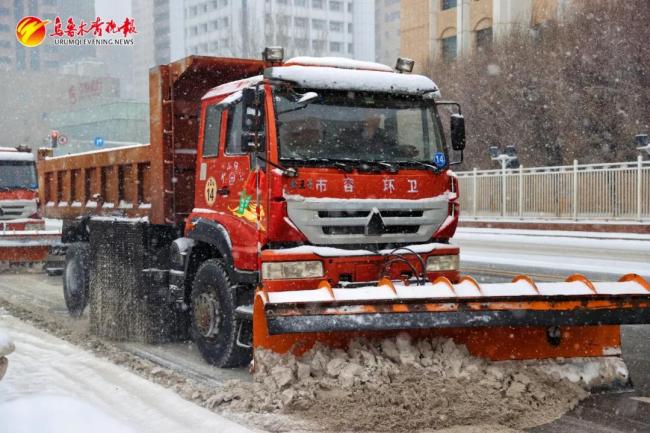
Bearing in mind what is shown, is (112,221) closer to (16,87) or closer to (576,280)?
(576,280)

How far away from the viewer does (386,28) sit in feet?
431

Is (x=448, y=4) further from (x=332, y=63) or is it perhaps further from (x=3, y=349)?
(x=3, y=349)

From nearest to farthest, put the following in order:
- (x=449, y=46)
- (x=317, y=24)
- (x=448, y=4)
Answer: (x=449, y=46) → (x=448, y=4) → (x=317, y=24)

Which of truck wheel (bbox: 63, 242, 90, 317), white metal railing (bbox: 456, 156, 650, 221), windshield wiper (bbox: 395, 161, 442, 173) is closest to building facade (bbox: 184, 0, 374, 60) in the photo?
white metal railing (bbox: 456, 156, 650, 221)

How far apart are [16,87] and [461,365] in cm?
11286

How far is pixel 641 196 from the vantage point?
2302cm

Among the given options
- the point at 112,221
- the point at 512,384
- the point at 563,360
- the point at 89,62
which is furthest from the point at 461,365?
the point at 89,62

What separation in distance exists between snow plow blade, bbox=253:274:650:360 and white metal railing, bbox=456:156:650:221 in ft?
56.6

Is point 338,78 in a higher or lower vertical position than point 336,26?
lower

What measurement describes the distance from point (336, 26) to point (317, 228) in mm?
114316

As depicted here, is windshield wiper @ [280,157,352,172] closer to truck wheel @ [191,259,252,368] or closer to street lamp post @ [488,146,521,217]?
truck wheel @ [191,259,252,368]

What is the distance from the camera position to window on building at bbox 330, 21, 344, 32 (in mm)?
117812

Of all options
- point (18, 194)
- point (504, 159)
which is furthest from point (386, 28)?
point (18, 194)

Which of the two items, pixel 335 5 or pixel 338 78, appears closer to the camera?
pixel 338 78
